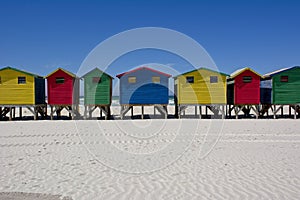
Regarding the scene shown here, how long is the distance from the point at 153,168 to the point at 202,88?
1586 cm

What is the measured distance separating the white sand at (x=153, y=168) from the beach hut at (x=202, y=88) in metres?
11.0

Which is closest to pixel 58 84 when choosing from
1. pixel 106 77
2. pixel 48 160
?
pixel 106 77

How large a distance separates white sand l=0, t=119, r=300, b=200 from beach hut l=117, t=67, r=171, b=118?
1111 centimetres

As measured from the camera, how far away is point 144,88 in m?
22.2

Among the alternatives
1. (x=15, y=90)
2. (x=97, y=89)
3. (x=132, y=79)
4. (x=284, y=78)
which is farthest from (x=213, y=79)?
(x=15, y=90)

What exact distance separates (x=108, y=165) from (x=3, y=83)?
1833 cm

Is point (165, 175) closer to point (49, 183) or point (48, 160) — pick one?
point (49, 183)

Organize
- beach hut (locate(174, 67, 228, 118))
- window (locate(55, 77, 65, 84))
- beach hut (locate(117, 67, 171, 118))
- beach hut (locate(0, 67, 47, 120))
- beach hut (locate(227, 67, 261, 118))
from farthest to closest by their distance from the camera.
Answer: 1. beach hut (locate(227, 67, 261, 118))
2. window (locate(55, 77, 65, 84))
3. beach hut (locate(117, 67, 171, 118))
4. beach hut (locate(174, 67, 228, 118))
5. beach hut (locate(0, 67, 47, 120))

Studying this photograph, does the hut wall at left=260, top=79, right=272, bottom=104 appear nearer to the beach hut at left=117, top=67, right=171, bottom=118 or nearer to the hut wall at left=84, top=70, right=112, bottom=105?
the beach hut at left=117, top=67, right=171, bottom=118

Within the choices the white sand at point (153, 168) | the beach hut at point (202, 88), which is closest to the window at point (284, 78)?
the beach hut at point (202, 88)

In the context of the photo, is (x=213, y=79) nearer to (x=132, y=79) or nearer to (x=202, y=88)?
(x=202, y=88)

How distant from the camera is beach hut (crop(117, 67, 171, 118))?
22125 mm

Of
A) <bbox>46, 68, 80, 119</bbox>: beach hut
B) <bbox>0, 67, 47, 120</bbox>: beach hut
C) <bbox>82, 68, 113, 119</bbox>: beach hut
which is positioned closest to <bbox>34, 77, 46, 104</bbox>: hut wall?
<bbox>0, 67, 47, 120</bbox>: beach hut

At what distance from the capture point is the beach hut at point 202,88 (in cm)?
2200
